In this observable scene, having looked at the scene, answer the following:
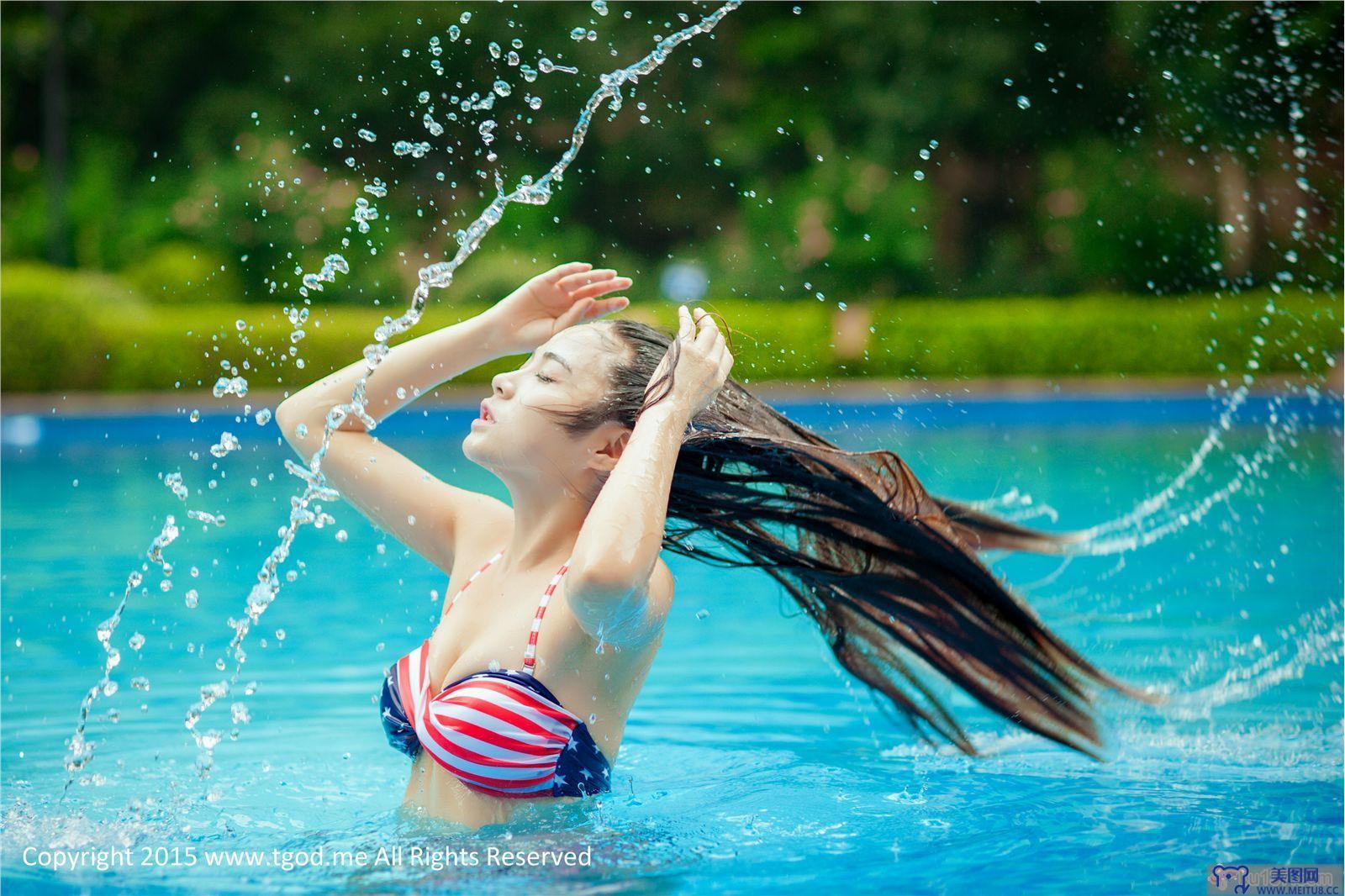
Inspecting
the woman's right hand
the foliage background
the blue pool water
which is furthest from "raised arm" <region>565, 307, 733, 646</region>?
the foliage background

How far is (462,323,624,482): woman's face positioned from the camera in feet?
9.57

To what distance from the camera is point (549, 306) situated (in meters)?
3.30

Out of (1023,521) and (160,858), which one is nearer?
(160,858)

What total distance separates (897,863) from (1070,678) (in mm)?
625

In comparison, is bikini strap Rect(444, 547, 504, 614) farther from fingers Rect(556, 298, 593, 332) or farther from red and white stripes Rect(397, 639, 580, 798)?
fingers Rect(556, 298, 593, 332)

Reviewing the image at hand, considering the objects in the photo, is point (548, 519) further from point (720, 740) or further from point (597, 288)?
point (720, 740)

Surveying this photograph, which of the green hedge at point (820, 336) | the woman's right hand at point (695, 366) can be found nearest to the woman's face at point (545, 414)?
the woman's right hand at point (695, 366)

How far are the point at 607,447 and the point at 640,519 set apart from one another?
44cm

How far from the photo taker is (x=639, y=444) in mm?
2674

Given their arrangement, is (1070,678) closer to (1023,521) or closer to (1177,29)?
(1023,521)

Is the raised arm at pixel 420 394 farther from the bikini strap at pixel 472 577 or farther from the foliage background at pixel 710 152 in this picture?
the foliage background at pixel 710 152

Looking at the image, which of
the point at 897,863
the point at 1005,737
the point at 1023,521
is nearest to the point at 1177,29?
the point at 1023,521

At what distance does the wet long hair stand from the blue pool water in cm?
33

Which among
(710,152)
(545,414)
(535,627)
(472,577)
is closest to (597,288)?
(545,414)
